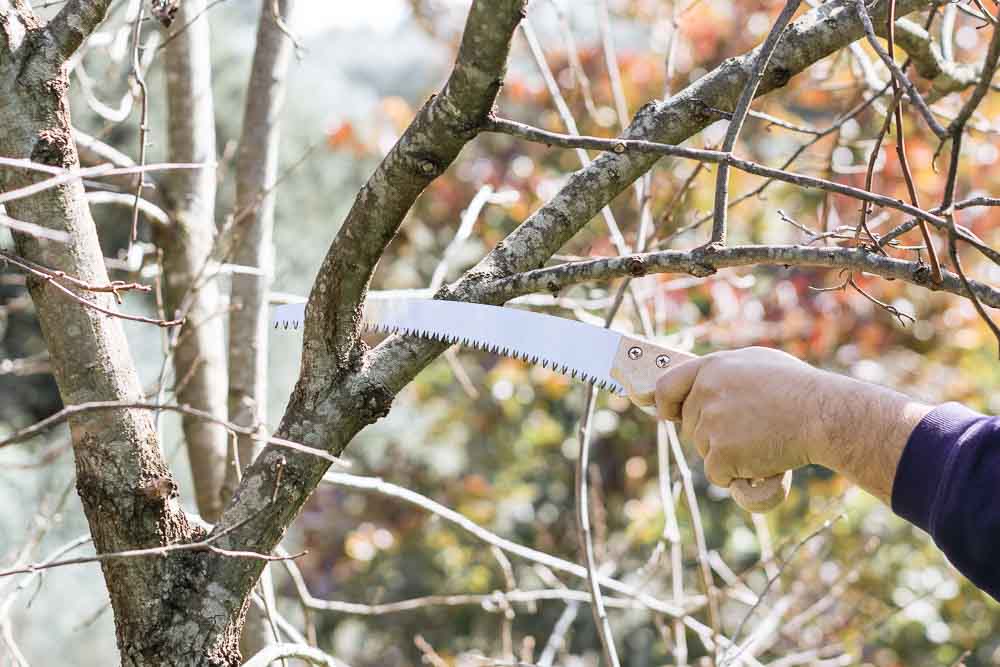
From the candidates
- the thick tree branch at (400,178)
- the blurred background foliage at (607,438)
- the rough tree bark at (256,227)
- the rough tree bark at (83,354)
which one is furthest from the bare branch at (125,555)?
the blurred background foliage at (607,438)

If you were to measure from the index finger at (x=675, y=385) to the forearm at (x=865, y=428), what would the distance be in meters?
0.21

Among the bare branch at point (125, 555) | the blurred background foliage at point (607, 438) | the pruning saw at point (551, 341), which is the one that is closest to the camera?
the bare branch at point (125, 555)

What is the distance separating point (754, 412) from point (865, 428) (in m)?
0.15

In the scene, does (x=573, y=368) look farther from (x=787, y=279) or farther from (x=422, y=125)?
(x=787, y=279)

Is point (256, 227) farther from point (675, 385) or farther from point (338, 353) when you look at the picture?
point (675, 385)

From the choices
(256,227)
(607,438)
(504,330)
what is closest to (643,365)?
(504,330)

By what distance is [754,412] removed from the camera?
144 centimetres

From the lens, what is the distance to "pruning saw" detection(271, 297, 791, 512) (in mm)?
1524

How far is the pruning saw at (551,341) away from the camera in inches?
60.0

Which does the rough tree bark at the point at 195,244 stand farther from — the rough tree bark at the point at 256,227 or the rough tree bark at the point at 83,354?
the rough tree bark at the point at 83,354

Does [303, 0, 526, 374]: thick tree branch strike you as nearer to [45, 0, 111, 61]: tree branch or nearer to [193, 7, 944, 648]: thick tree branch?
[193, 7, 944, 648]: thick tree branch

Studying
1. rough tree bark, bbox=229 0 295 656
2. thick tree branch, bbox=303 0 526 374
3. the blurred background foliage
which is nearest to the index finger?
thick tree branch, bbox=303 0 526 374

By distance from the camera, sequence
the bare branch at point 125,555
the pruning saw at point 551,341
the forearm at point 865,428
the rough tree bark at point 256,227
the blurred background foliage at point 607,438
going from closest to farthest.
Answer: the bare branch at point 125,555, the forearm at point 865,428, the pruning saw at point 551,341, the rough tree bark at point 256,227, the blurred background foliage at point 607,438

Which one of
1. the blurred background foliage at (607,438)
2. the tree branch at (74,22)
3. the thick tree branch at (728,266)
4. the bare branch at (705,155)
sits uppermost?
the tree branch at (74,22)
